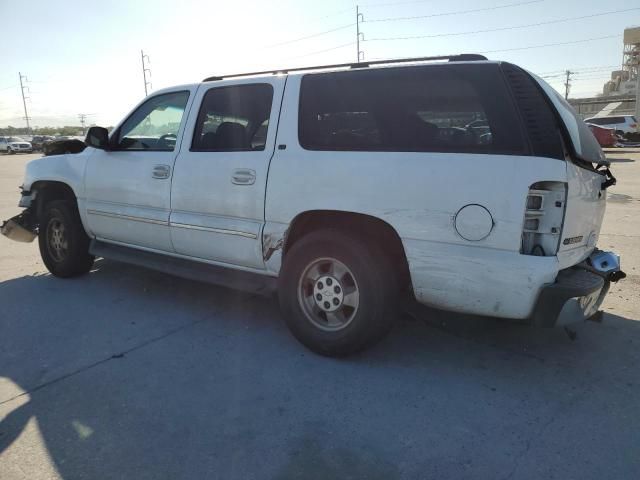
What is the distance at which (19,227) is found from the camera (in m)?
5.67

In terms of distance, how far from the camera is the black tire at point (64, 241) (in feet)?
17.4

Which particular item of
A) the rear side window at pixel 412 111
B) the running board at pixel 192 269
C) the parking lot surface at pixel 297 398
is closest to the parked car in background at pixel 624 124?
the parking lot surface at pixel 297 398

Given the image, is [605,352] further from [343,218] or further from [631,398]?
[343,218]

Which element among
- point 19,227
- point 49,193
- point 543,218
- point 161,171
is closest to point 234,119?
point 161,171

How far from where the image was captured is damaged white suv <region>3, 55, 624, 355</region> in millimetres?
2822

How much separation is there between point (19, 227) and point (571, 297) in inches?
223

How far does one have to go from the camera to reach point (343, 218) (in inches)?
137

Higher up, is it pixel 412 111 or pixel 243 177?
pixel 412 111

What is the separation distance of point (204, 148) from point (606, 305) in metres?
3.86

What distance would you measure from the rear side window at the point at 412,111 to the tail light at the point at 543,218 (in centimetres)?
28

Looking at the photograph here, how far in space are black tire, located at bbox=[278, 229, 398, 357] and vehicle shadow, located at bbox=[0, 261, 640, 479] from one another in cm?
17

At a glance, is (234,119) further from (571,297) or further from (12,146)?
(12,146)

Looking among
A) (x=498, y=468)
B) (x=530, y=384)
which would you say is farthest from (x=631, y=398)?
(x=498, y=468)

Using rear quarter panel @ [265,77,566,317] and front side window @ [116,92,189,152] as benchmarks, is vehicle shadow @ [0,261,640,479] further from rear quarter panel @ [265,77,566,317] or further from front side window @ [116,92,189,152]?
front side window @ [116,92,189,152]
